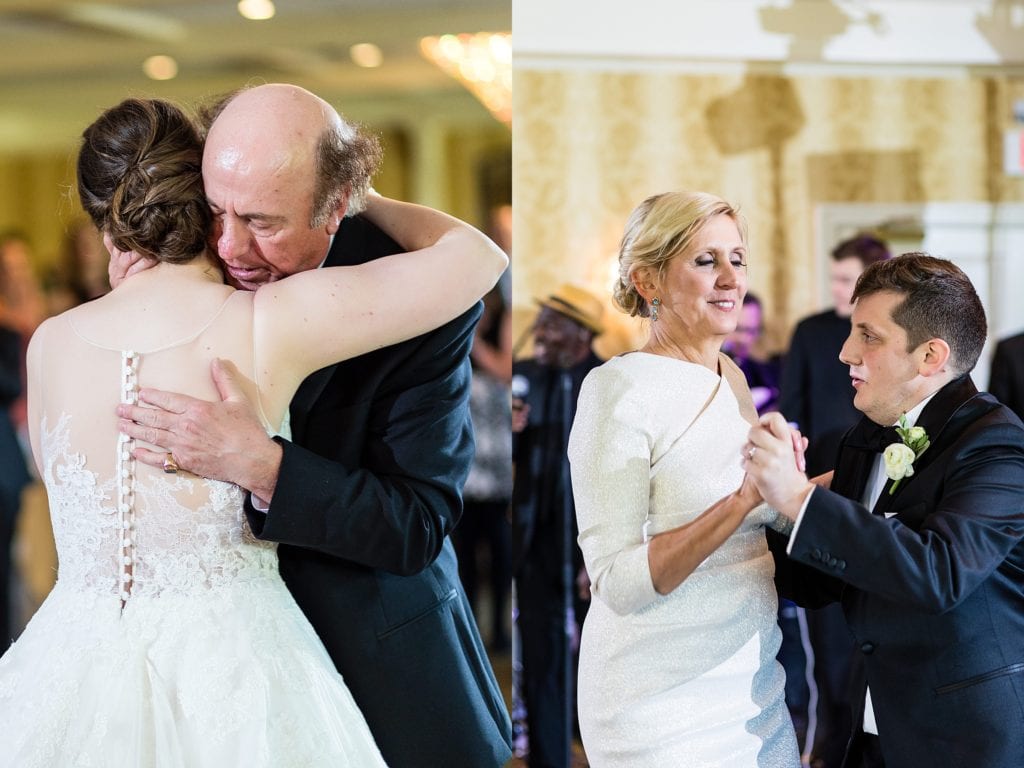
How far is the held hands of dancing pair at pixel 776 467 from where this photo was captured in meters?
1.68

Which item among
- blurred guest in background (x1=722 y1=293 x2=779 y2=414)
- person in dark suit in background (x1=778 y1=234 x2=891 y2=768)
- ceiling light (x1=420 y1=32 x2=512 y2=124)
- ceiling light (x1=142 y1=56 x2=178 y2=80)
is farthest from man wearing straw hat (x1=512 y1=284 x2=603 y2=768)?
ceiling light (x1=142 y1=56 x2=178 y2=80)

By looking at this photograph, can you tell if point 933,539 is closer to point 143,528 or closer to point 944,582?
point 944,582

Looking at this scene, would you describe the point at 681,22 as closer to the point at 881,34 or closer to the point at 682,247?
the point at 881,34

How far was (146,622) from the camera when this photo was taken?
185cm

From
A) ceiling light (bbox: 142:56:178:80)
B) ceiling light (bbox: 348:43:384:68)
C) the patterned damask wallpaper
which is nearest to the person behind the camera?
the patterned damask wallpaper

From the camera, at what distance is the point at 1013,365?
14.6 ft

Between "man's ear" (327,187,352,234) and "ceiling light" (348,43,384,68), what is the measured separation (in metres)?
6.66

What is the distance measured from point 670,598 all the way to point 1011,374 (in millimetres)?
3051

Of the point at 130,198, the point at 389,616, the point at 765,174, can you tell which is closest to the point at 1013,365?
the point at 765,174

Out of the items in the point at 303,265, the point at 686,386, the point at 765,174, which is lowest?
the point at 686,386

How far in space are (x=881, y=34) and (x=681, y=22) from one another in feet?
3.68

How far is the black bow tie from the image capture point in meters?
1.97

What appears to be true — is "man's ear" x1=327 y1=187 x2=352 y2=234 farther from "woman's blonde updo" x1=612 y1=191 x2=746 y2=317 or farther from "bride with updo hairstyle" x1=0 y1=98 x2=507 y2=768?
"woman's blonde updo" x1=612 y1=191 x2=746 y2=317

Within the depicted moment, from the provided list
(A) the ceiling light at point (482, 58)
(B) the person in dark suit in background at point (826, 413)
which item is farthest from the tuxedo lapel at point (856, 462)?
(A) the ceiling light at point (482, 58)
